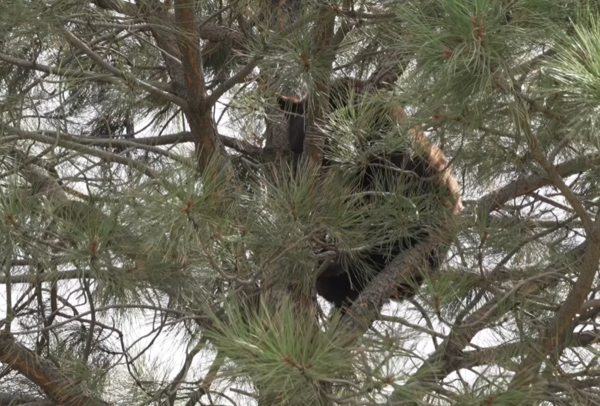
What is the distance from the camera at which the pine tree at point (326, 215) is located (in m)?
1.50

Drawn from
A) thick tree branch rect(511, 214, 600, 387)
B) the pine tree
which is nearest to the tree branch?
the pine tree

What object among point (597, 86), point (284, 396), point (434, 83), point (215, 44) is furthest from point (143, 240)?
point (215, 44)

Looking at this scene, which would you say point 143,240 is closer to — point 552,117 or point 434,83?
point 434,83

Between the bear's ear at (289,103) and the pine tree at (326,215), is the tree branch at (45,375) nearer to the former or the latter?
the pine tree at (326,215)

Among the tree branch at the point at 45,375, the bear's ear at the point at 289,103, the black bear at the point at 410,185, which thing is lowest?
the tree branch at the point at 45,375

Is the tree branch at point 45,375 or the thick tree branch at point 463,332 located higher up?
the thick tree branch at point 463,332

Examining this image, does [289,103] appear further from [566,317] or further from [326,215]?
[566,317]

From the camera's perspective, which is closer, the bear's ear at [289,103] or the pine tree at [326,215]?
the pine tree at [326,215]

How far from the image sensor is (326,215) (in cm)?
196

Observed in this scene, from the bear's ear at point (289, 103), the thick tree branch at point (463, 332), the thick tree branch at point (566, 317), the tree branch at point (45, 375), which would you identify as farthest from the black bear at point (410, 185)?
the tree branch at point (45, 375)

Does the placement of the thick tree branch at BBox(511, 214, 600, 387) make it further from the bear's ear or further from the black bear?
the bear's ear

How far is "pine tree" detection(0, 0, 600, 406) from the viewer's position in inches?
59.2

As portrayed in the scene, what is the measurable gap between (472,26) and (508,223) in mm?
861

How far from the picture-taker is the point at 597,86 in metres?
1.27
